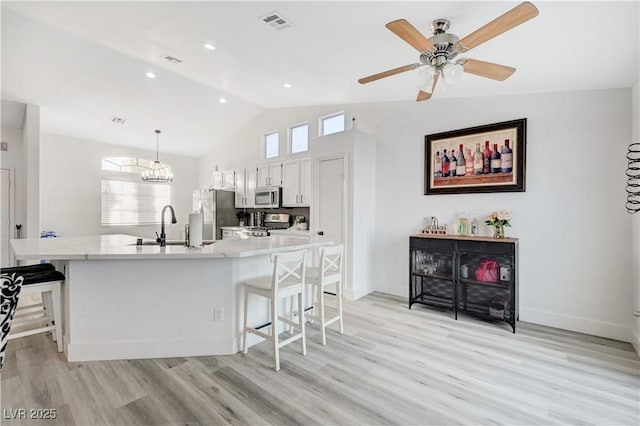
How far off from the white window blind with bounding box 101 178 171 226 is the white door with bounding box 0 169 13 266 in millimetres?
1402

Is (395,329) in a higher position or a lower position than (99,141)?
lower

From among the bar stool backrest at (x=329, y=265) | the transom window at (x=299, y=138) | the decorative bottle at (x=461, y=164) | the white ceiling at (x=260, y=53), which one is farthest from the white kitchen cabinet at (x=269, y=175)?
the decorative bottle at (x=461, y=164)

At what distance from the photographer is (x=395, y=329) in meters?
3.20

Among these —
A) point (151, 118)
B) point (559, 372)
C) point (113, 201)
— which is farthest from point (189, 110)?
point (559, 372)

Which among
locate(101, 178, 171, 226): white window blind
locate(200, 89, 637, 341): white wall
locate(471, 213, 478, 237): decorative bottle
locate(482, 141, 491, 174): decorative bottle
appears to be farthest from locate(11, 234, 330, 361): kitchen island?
locate(101, 178, 171, 226): white window blind

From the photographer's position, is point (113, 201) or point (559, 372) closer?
point (559, 372)

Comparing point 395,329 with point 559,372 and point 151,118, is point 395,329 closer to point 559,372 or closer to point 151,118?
point 559,372

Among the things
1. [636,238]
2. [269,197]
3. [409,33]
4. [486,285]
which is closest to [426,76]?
[409,33]

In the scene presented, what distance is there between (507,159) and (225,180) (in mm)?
5668

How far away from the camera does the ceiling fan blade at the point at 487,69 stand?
2156mm

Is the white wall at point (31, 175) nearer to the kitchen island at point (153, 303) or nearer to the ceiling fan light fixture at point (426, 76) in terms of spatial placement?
the kitchen island at point (153, 303)

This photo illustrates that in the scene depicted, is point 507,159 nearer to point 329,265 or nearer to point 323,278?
point 329,265

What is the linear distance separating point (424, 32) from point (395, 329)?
2890 mm

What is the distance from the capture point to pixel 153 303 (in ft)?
8.34
